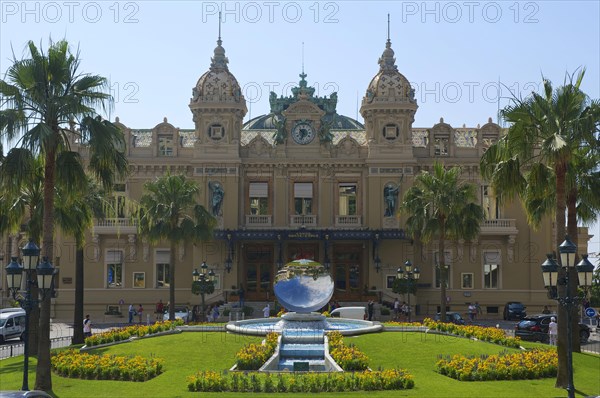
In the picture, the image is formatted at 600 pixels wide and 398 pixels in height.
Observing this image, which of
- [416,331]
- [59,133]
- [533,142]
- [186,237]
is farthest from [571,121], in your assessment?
[186,237]

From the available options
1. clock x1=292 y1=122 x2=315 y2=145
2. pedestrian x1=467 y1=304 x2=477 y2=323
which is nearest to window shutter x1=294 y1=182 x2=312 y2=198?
clock x1=292 y1=122 x2=315 y2=145

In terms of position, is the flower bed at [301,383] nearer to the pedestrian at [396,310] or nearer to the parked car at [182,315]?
the parked car at [182,315]

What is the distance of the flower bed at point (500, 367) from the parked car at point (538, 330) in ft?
39.8

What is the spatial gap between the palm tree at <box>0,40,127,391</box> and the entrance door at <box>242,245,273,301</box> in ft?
115

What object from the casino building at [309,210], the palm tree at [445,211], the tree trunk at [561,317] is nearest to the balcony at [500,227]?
the casino building at [309,210]

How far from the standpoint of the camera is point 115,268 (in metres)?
62.1

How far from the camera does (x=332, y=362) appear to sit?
95.6 ft

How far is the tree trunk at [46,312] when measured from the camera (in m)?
25.0

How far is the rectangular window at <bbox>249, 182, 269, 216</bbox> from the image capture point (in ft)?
204

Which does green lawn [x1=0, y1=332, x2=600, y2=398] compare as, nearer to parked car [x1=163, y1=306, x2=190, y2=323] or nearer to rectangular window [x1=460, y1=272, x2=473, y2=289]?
parked car [x1=163, y1=306, x2=190, y2=323]

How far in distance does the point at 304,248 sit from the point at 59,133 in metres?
36.4

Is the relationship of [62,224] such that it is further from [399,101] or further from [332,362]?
[399,101]

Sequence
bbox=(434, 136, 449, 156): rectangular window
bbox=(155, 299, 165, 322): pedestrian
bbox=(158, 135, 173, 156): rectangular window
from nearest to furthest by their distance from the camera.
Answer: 1. bbox=(155, 299, 165, 322): pedestrian
2. bbox=(434, 136, 449, 156): rectangular window
3. bbox=(158, 135, 173, 156): rectangular window

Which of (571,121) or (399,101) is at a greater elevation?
(399,101)
